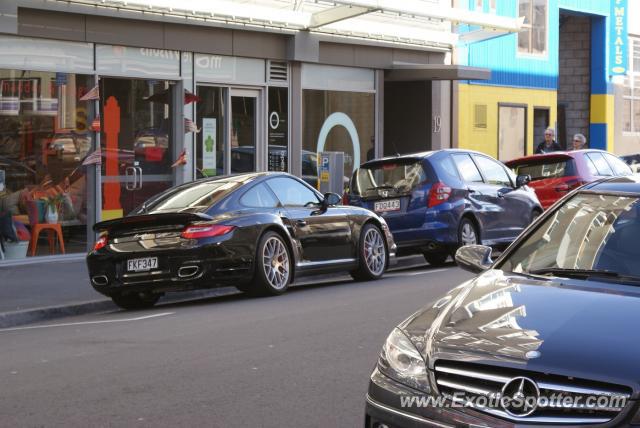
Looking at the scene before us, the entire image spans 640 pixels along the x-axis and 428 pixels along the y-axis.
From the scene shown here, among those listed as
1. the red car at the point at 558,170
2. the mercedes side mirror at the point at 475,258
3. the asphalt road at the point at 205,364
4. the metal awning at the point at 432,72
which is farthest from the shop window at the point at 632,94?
the mercedes side mirror at the point at 475,258

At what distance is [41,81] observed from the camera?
17297mm

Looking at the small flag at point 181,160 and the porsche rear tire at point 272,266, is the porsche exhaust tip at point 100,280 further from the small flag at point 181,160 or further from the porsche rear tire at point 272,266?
the small flag at point 181,160

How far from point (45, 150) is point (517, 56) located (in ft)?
56.0

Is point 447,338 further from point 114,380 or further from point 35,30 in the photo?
point 35,30

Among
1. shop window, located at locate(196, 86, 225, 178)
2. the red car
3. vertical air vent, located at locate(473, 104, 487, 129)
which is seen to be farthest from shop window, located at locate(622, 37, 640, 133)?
shop window, located at locate(196, 86, 225, 178)

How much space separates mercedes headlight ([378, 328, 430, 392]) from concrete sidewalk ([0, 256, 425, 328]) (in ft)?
25.5

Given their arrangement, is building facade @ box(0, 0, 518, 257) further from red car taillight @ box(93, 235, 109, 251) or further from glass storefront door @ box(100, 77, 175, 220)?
red car taillight @ box(93, 235, 109, 251)

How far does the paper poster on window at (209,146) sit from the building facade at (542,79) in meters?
8.80

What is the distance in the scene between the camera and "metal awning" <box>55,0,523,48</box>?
19.2 meters

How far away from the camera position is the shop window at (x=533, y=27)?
32.0 meters

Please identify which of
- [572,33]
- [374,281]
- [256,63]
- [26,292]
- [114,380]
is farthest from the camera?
[572,33]

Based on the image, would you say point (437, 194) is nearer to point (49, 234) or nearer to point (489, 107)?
point (49, 234)

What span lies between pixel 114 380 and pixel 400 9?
14.8 meters

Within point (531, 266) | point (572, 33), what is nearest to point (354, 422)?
point (531, 266)
